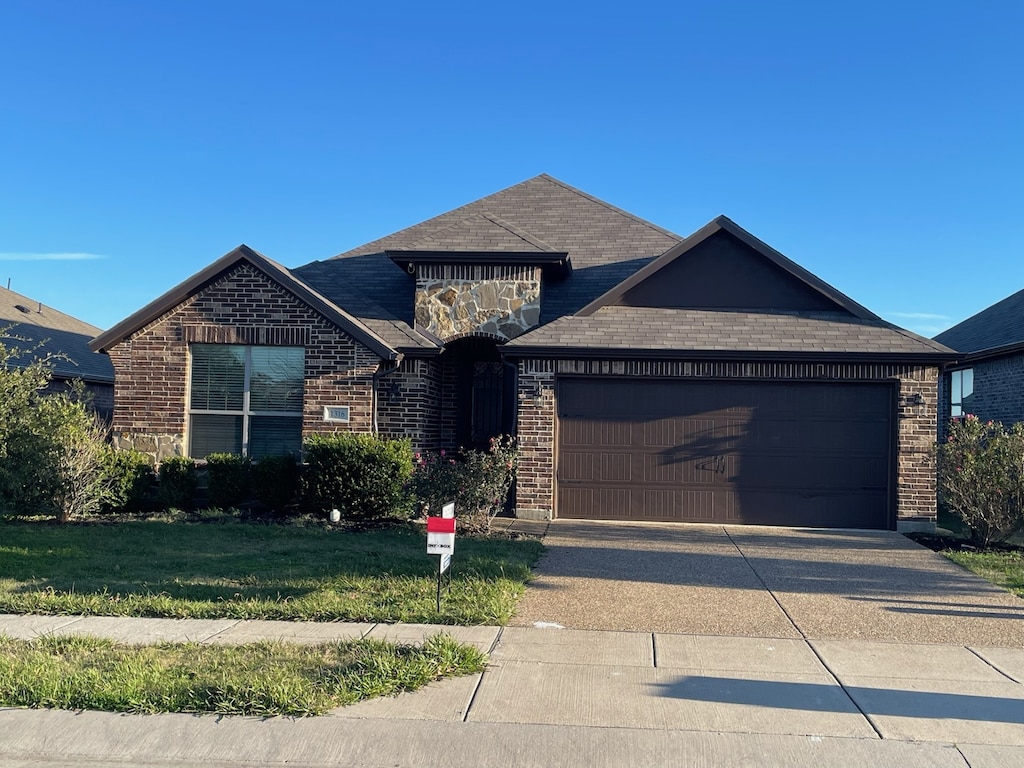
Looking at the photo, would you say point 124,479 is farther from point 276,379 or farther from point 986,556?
point 986,556

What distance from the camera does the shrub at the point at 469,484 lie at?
1167cm

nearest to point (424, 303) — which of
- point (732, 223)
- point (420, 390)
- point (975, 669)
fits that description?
point (420, 390)

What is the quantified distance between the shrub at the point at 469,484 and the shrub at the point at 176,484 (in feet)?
12.4

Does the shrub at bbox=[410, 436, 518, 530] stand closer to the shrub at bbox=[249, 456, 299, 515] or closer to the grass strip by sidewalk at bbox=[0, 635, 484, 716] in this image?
the shrub at bbox=[249, 456, 299, 515]

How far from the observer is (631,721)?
5.08 meters

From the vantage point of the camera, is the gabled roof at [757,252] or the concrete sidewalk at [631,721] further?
the gabled roof at [757,252]

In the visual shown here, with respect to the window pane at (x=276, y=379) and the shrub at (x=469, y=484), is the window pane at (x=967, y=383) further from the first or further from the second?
the window pane at (x=276, y=379)

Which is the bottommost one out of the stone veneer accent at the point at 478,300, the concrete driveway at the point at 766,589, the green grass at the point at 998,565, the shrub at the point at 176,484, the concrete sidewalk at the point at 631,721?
the concrete sidewalk at the point at 631,721

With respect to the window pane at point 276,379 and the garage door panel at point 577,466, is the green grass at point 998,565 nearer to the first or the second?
the garage door panel at point 577,466

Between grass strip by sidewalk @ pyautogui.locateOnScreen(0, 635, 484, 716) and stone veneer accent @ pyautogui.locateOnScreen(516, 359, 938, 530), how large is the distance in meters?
6.85

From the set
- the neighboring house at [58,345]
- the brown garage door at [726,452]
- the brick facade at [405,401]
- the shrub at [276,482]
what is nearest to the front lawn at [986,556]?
the brown garage door at [726,452]

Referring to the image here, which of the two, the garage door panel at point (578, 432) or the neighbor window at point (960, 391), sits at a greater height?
the neighbor window at point (960, 391)

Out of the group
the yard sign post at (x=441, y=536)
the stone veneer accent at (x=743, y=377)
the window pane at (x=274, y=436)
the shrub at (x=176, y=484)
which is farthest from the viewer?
the window pane at (x=274, y=436)

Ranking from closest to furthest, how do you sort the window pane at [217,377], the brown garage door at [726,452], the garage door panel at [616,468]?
the brown garage door at [726,452], the garage door panel at [616,468], the window pane at [217,377]
